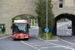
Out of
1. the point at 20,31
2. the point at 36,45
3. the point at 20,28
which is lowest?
the point at 36,45

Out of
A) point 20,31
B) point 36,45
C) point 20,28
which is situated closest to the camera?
point 36,45

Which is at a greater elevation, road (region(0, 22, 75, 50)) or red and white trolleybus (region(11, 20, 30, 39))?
red and white trolleybus (region(11, 20, 30, 39))

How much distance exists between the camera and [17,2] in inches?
1372

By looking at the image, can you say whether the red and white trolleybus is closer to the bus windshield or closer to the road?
the bus windshield

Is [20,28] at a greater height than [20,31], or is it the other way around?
[20,28]

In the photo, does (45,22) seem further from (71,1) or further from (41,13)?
(71,1)

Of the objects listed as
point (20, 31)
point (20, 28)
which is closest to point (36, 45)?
point (20, 31)

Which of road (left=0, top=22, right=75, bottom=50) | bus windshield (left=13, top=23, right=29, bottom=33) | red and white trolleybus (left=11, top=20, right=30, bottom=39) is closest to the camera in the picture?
road (left=0, top=22, right=75, bottom=50)

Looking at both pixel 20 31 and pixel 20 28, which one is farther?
pixel 20 28

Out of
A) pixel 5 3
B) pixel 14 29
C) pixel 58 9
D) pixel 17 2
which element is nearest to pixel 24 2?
pixel 17 2

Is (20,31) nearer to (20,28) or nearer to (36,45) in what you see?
(20,28)

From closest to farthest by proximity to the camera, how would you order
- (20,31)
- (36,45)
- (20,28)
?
(36,45) < (20,31) < (20,28)

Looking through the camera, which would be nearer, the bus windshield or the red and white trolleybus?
the red and white trolleybus

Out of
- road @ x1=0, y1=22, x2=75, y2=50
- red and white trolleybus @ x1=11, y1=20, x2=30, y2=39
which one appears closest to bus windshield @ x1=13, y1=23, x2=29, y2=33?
red and white trolleybus @ x1=11, y1=20, x2=30, y2=39
